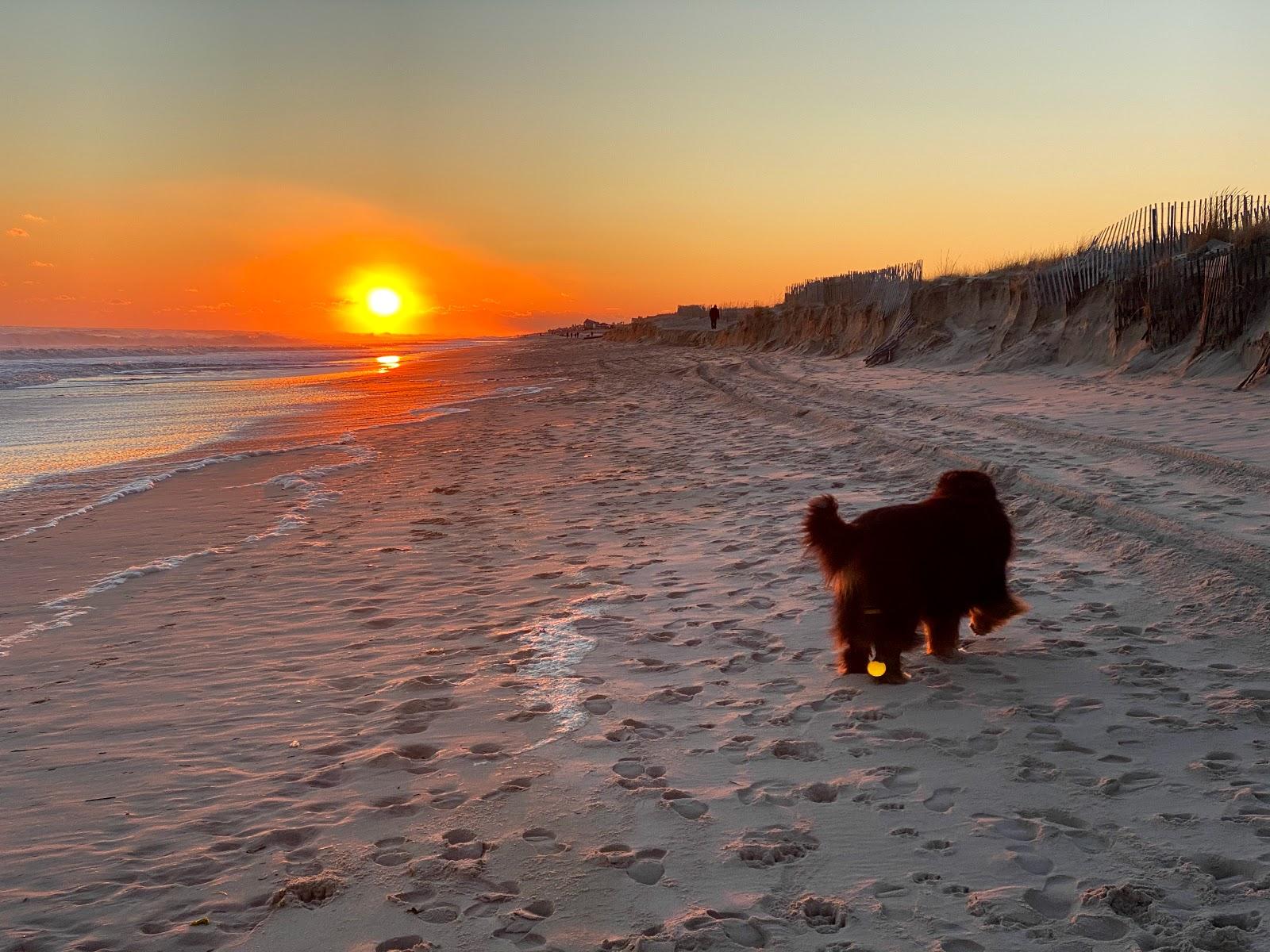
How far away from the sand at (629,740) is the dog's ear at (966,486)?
69cm

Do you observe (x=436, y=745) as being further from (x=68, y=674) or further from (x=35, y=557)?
(x=35, y=557)

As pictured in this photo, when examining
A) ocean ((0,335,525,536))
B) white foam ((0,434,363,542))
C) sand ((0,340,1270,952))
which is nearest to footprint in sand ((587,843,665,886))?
sand ((0,340,1270,952))

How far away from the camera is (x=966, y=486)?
4.00 meters

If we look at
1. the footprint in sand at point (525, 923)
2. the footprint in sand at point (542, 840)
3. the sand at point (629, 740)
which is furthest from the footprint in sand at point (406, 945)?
the footprint in sand at point (542, 840)

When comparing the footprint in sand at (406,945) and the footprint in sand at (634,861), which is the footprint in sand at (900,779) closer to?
the footprint in sand at (634,861)

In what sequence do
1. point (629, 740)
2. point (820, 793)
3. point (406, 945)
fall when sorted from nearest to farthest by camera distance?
1. point (406, 945)
2. point (820, 793)
3. point (629, 740)

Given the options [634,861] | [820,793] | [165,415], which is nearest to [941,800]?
[820,793]

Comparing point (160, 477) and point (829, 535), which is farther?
point (160, 477)

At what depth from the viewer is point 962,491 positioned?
399 cm

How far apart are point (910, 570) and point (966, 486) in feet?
1.86

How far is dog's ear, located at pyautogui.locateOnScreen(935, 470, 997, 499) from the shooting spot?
13.1 ft

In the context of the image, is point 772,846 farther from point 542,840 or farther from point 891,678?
point 891,678

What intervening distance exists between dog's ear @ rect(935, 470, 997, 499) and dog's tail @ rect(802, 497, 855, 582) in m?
0.58

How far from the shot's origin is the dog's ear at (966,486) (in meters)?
3.99
